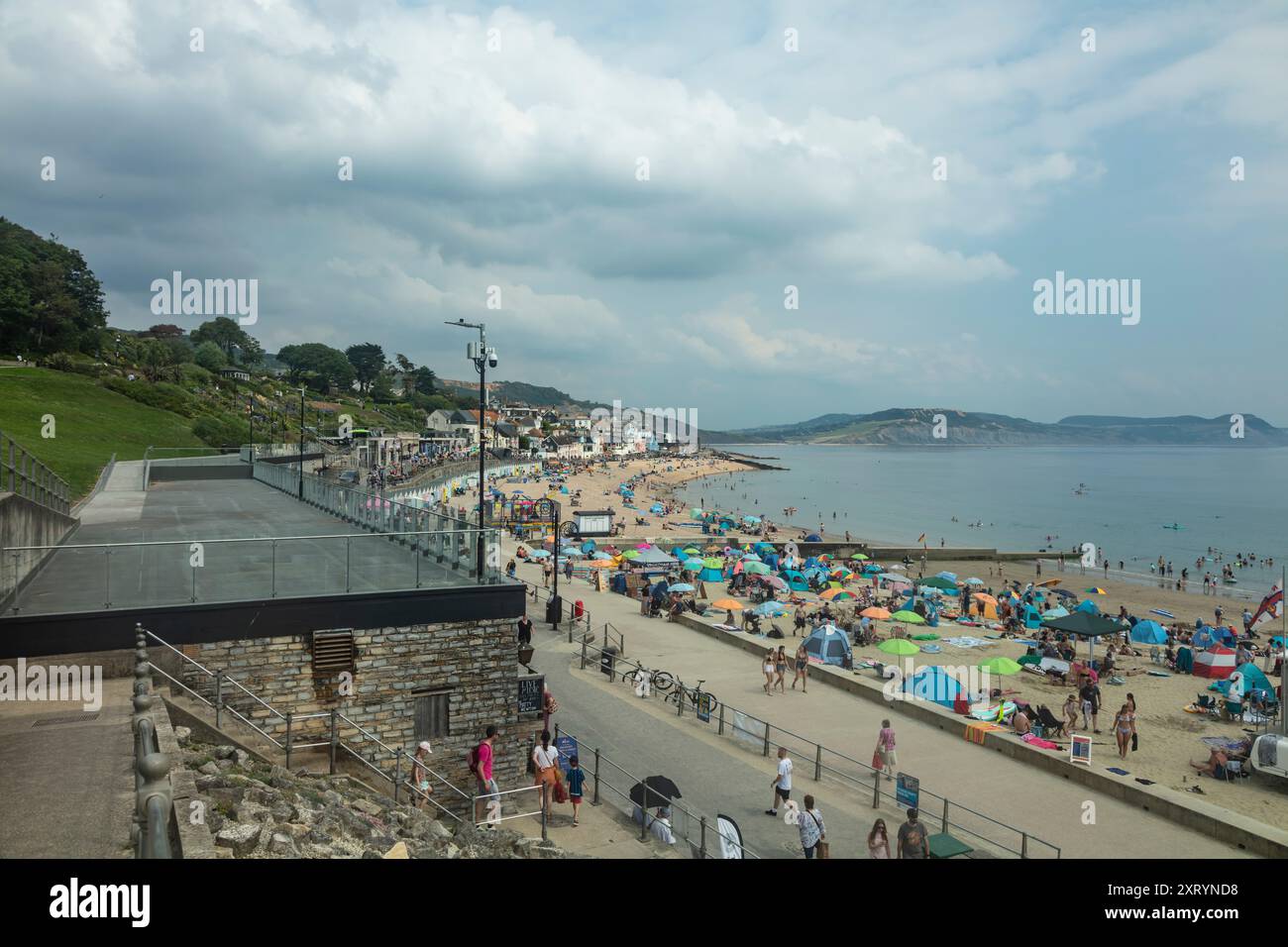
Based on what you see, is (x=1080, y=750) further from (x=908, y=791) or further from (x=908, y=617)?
(x=908, y=617)

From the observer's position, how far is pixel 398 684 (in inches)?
448

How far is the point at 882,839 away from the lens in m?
10.2

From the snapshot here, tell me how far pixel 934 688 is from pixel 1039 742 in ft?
8.67

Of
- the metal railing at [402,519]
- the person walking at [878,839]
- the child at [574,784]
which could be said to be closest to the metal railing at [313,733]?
the child at [574,784]

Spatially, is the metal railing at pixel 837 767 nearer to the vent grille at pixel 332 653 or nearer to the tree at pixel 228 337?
the vent grille at pixel 332 653

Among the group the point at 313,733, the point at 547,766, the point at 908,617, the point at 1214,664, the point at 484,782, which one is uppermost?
the point at 313,733

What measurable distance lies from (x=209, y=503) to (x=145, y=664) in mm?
22771

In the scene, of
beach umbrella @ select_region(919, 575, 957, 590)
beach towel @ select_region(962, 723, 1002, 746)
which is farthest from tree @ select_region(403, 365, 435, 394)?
beach towel @ select_region(962, 723, 1002, 746)

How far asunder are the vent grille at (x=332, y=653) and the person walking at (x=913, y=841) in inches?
Result: 301

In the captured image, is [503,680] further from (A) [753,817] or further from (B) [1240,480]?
(B) [1240,480]

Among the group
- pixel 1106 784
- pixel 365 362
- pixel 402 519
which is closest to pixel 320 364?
pixel 365 362

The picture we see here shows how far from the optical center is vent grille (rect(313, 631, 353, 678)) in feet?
35.9

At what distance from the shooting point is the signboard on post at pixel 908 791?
12517 mm
